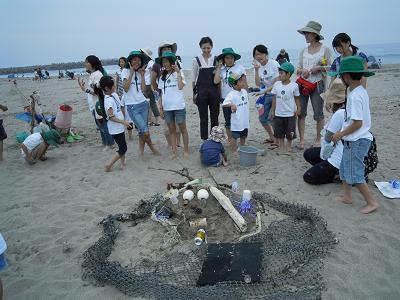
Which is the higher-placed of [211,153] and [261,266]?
[211,153]

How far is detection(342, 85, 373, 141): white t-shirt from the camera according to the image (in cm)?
325

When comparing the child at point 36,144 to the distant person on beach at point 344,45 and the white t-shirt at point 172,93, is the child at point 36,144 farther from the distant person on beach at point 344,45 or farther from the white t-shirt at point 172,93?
the distant person on beach at point 344,45

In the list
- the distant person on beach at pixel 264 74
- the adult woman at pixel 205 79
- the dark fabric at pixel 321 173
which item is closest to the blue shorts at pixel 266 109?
the distant person on beach at pixel 264 74

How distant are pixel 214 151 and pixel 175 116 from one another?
108 centimetres

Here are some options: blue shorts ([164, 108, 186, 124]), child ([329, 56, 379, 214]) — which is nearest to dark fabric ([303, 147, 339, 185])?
child ([329, 56, 379, 214])

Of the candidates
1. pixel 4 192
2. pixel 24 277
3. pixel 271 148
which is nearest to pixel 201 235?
pixel 24 277

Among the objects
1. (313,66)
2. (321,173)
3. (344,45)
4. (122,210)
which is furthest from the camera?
(313,66)

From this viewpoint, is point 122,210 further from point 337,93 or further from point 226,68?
point 337,93

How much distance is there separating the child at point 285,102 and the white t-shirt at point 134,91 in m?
2.57

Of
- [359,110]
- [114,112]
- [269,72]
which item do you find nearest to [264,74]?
[269,72]

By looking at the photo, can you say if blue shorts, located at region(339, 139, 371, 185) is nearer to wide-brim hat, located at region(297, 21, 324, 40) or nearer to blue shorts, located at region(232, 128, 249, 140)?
blue shorts, located at region(232, 128, 249, 140)

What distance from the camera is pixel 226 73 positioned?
18.2ft

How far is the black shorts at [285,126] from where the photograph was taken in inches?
217

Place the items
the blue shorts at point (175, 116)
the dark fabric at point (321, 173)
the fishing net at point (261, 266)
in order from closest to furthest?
the fishing net at point (261, 266) → the dark fabric at point (321, 173) → the blue shorts at point (175, 116)
